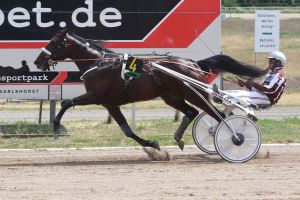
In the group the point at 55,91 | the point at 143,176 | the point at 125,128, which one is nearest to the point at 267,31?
the point at 55,91

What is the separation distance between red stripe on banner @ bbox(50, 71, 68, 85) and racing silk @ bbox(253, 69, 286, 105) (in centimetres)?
541

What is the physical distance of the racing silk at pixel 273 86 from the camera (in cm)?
1328

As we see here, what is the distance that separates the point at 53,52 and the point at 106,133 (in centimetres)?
418

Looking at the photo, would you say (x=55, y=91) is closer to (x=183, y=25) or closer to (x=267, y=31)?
(x=183, y=25)

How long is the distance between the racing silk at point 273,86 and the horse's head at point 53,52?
3107mm

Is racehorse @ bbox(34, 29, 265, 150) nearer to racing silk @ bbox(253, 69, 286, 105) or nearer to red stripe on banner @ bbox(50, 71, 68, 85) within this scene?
racing silk @ bbox(253, 69, 286, 105)

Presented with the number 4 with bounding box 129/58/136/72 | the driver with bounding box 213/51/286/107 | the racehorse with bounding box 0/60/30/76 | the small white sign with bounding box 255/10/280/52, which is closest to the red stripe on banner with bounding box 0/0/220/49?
the racehorse with bounding box 0/60/30/76

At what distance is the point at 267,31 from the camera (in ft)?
75.9

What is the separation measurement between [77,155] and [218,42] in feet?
16.7

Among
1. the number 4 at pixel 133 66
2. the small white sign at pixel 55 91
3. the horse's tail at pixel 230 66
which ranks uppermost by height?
the number 4 at pixel 133 66

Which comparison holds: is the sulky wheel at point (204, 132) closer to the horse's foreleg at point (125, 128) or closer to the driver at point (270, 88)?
the driver at point (270, 88)

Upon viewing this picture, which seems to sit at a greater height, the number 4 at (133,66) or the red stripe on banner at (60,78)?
the number 4 at (133,66)

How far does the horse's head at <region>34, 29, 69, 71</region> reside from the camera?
43.6 ft

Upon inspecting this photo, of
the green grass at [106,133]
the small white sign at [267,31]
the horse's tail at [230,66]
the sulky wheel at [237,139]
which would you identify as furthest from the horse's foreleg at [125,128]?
the small white sign at [267,31]
